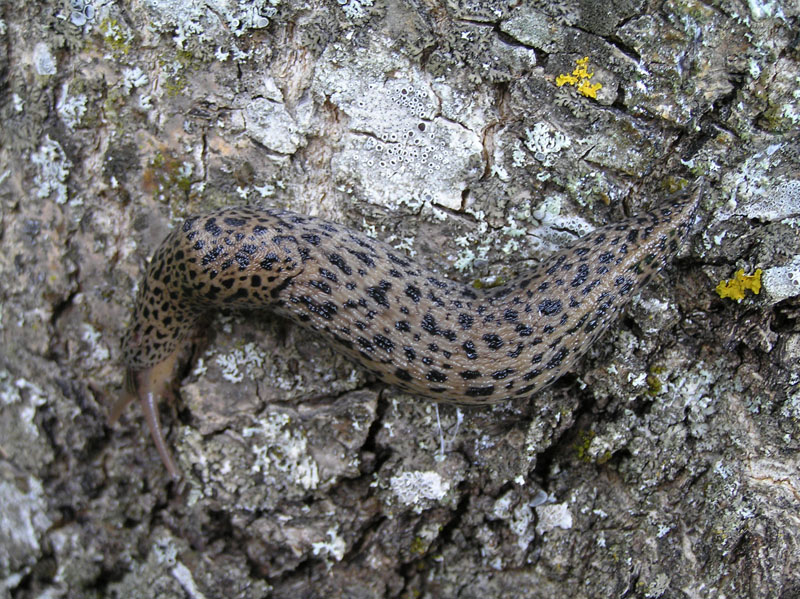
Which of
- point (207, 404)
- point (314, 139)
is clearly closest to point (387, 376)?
point (207, 404)

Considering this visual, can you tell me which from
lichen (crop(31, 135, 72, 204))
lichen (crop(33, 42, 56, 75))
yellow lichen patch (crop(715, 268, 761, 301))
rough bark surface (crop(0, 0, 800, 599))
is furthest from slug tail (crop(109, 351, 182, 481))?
yellow lichen patch (crop(715, 268, 761, 301))

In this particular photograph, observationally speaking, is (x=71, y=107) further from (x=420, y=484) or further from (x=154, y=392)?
(x=420, y=484)

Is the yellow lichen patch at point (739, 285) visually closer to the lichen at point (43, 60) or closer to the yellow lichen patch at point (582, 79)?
the yellow lichen patch at point (582, 79)

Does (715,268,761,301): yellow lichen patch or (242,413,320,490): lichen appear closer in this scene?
(715,268,761,301): yellow lichen patch

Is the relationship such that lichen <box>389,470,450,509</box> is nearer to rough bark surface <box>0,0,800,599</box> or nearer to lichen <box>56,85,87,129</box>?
rough bark surface <box>0,0,800,599</box>

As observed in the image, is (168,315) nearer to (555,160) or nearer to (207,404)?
(207,404)

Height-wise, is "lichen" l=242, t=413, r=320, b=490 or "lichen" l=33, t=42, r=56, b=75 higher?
"lichen" l=33, t=42, r=56, b=75

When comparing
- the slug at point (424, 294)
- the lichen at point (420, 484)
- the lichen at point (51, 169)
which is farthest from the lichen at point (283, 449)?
the lichen at point (51, 169)
